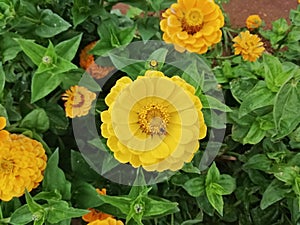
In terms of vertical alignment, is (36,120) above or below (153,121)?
below

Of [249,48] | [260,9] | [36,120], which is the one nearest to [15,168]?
[36,120]

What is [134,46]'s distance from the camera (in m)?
1.22

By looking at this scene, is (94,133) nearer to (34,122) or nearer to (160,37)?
(34,122)

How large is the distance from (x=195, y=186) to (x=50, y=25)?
43 centimetres

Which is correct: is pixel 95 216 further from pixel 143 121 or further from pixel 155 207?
pixel 143 121

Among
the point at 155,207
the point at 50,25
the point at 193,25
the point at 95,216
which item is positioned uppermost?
the point at 193,25

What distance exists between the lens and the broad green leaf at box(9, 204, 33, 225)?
0.99 metres

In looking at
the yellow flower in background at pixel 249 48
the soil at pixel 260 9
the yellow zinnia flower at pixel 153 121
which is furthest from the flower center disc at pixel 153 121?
the soil at pixel 260 9

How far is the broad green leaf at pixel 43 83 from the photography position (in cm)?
102

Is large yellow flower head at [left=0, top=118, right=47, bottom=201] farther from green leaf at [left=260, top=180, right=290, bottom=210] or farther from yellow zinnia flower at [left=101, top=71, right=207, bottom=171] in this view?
green leaf at [left=260, top=180, right=290, bottom=210]

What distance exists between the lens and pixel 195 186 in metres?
1.11

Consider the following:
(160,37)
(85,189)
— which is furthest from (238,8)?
(85,189)

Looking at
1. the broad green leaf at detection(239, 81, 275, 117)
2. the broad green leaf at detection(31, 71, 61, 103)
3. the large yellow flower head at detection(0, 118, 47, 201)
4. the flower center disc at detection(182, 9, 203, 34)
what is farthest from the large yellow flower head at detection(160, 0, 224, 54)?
the large yellow flower head at detection(0, 118, 47, 201)

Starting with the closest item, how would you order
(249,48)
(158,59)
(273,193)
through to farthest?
(158,59) < (273,193) < (249,48)
